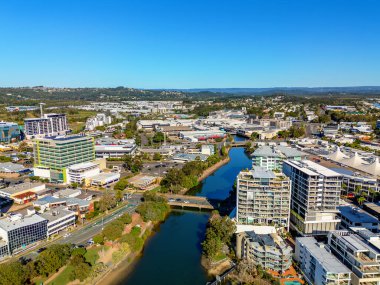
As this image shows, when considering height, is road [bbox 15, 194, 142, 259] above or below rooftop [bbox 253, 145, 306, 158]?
below

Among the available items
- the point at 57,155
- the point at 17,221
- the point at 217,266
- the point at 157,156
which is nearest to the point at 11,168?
the point at 57,155

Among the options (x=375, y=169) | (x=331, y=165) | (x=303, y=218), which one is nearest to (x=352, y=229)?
(x=303, y=218)

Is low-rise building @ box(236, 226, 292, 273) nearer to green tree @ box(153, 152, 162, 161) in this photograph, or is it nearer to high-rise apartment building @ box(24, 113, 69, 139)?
green tree @ box(153, 152, 162, 161)

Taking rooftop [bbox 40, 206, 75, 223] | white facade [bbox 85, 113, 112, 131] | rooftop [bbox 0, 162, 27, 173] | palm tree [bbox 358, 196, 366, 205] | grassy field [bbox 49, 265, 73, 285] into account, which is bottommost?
grassy field [bbox 49, 265, 73, 285]

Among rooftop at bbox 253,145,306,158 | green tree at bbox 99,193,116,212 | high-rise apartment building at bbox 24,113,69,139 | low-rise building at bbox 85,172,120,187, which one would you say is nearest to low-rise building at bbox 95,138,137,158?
low-rise building at bbox 85,172,120,187

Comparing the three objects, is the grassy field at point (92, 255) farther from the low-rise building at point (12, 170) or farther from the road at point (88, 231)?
the low-rise building at point (12, 170)

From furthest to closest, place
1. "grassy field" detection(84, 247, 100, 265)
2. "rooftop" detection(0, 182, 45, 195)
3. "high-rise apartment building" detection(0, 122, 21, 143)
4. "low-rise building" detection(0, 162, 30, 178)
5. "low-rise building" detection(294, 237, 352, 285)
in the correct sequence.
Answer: "high-rise apartment building" detection(0, 122, 21, 143) → "low-rise building" detection(0, 162, 30, 178) → "rooftop" detection(0, 182, 45, 195) → "grassy field" detection(84, 247, 100, 265) → "low-rise building" detection(294, 237, 352, 285)

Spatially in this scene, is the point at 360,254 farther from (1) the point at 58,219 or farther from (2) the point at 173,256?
(1) the point at 58,219
